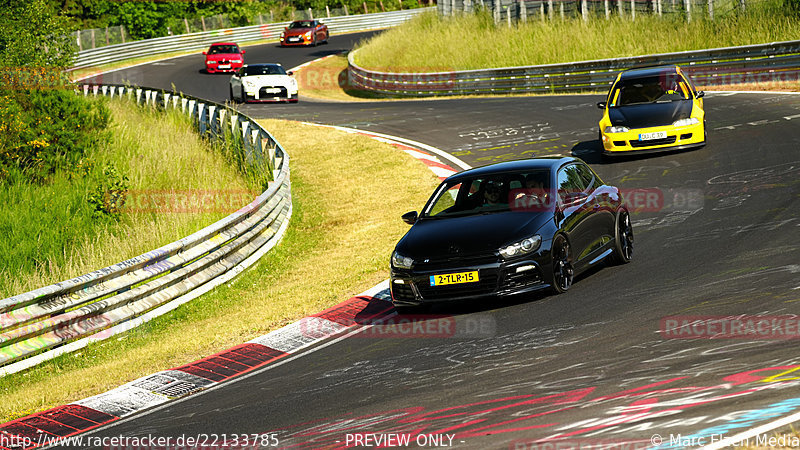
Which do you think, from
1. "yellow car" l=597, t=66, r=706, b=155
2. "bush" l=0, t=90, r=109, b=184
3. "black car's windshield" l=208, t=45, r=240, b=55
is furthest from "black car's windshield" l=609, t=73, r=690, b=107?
"black car's windshield" l=208, t=45, r=240, b=55

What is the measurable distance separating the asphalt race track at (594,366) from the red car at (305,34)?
48.0 m

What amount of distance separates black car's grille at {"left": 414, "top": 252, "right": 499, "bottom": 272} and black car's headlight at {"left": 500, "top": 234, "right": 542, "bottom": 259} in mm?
118

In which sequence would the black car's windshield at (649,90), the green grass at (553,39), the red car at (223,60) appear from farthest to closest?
the red car at (223,60)
the green grass at (553,39)
the black car's windshield at (649,90)

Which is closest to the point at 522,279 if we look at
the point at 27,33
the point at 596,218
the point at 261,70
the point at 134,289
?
the point at 596,218

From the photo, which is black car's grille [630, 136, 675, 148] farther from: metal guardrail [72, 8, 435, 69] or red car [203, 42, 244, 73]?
metal guardrail [72, 8, 435, 69]

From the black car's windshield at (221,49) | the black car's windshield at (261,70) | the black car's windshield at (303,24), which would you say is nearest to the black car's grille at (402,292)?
the black car's windshield at (261,70)

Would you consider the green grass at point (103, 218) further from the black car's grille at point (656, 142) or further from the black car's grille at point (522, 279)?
the black car's grille at point (656, 142)

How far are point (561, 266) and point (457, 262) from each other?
1.13m

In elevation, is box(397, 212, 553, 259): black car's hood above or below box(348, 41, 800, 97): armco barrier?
above

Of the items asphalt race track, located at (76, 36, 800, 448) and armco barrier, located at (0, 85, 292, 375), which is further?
armco barrier, located at (0, 85, 292, 375)

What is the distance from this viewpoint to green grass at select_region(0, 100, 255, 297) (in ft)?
49.4

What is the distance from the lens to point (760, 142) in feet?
60.2

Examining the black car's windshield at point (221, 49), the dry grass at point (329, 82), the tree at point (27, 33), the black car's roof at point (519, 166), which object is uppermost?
the tree at point (27, 33)

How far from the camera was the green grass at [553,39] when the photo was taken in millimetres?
32375
